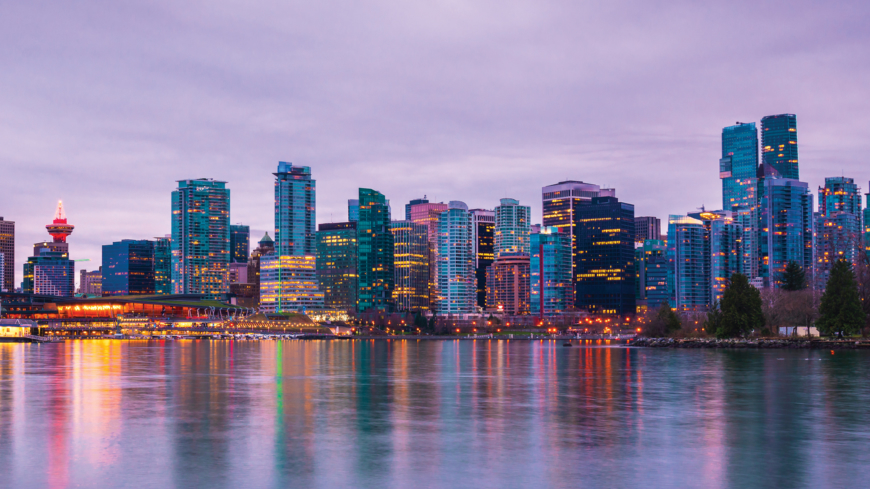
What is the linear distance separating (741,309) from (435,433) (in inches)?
5214

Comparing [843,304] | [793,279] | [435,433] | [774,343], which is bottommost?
[774,343]

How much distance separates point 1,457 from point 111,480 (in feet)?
23.6

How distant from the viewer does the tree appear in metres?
138

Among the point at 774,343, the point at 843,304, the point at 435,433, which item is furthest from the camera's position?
the point at 774,343

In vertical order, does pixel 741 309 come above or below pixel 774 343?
above

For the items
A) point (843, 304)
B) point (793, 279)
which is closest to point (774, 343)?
point (843, 304)

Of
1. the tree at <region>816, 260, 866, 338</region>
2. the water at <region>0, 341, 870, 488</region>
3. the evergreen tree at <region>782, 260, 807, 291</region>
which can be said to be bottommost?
the water at <region>0, 341, 870, 488</region>

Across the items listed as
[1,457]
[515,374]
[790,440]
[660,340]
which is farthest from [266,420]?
[660,340]

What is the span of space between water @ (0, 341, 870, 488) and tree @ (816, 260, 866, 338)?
265ft

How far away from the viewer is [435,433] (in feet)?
122

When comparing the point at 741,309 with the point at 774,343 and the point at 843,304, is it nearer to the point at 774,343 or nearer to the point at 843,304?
the point at 774,343

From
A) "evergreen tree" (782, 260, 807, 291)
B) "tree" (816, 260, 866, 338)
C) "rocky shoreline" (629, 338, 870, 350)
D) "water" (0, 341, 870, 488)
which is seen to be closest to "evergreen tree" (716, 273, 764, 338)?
"rocky shoreline" (629, 338, 870, 350)

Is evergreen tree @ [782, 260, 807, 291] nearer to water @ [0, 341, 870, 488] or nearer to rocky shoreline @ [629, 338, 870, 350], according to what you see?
rocky shoreline @ [629, 338, 870, 350]

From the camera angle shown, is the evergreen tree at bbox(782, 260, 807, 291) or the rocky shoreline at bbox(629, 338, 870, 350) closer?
the rocky shoreline at bbox(629, 338, 870, 350)
